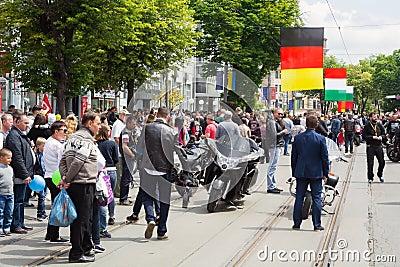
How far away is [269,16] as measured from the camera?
47.9 m

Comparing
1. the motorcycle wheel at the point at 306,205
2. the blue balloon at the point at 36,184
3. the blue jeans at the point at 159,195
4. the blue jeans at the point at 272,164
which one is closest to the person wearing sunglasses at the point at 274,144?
the blue jeans at the point at 272,164

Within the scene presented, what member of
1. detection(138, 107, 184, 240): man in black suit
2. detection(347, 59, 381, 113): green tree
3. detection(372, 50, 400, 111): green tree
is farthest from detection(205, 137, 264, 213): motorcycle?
detection(347, 59, 381, 113): green tree

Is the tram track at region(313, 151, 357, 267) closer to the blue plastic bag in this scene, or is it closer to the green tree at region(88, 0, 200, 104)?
the blue plastic bag

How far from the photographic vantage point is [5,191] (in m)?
9.95

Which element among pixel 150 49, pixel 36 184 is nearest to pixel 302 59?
pixel 36 184

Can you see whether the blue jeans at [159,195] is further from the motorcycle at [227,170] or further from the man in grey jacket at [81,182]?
the motorcycle at [227,170]

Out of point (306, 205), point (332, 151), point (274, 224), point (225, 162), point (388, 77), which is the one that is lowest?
point (274, 224)

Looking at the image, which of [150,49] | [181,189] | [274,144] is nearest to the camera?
[181,189]

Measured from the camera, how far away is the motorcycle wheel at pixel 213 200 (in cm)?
1221

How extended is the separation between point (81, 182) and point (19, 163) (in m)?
2.37

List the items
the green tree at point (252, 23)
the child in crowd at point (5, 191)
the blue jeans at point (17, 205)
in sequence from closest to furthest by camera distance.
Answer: the child in crowd at point (5, 191) < the blue jeans at point (17, 205) < the green tree at point (252, 23)

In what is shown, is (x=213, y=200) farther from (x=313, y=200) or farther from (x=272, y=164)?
(x=272, y=164)

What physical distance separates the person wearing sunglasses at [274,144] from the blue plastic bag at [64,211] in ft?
25.5

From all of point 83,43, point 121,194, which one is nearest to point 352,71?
point 83,43
